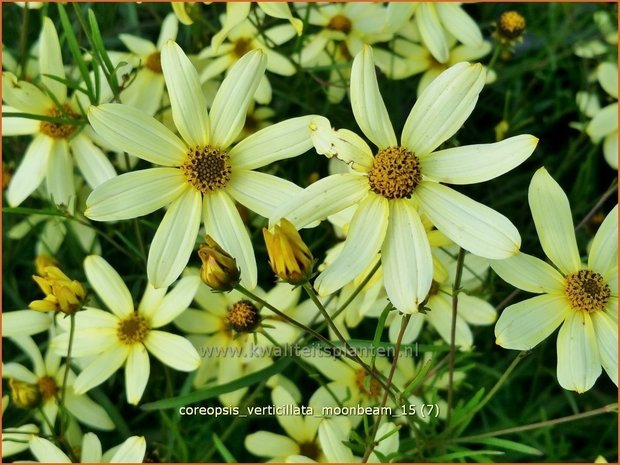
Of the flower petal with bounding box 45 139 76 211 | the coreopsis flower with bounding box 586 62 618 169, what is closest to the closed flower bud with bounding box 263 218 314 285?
the flower petal with bounding box 45 139 76 211

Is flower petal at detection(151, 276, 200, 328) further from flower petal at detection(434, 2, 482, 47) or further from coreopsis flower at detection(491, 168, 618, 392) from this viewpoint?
flower petal at detection(434, 2, 482, 47)

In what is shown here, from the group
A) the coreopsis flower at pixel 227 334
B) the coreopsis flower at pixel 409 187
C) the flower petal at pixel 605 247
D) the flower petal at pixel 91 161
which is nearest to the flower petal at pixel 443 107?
the coreopsis flower at pixel 409 187

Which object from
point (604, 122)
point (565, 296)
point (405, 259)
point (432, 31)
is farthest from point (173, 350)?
point (604, 122)

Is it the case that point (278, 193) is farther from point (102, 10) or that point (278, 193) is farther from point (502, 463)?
point (102, 10)

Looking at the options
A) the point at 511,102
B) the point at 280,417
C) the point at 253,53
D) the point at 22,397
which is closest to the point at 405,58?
the point at 511,102

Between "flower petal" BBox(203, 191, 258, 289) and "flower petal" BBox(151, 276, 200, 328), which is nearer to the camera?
"flower petal" BBox(203, 191, 258, 289)

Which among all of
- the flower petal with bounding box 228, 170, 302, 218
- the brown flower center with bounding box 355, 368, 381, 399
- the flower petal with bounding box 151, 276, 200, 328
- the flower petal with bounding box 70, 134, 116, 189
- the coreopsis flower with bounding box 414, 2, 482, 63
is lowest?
the brown flower center with bounding box 355, 368, 381, 399

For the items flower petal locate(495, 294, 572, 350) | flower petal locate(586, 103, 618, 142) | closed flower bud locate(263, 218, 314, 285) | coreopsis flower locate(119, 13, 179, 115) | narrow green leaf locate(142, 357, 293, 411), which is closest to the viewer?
closed flower bud locate(263, 218, 314, 285)

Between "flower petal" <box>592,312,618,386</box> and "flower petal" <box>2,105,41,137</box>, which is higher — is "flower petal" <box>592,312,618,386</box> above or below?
below
